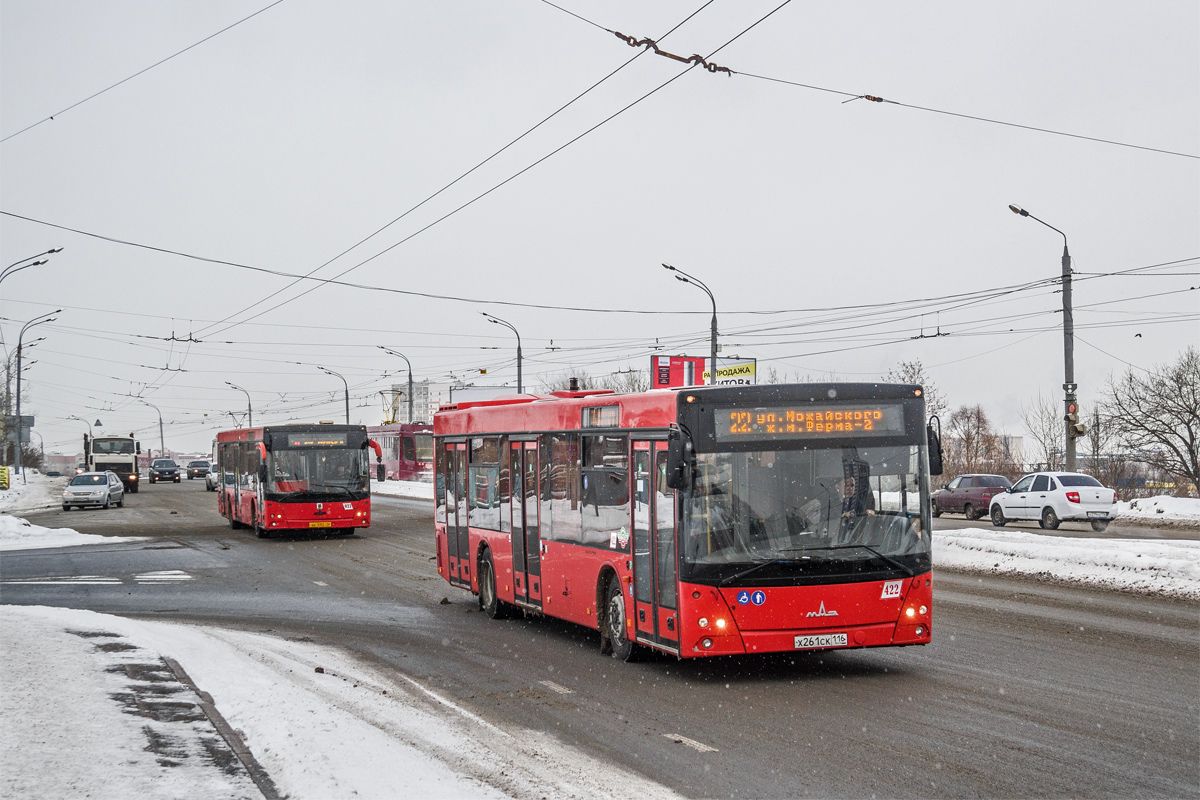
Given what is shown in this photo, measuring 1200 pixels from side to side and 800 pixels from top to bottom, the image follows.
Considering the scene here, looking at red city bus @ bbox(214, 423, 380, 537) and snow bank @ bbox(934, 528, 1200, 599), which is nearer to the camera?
snow bank @ bbox(934, 528, 1200, 599)

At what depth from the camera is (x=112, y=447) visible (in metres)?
A: 79.2

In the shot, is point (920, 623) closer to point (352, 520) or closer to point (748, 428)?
point (748, 428)

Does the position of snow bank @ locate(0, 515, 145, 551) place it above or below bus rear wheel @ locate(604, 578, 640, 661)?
below

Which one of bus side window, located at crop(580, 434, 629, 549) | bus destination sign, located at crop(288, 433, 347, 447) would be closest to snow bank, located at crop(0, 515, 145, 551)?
bus destination sign, located at crop(288, 433, 347, 447)

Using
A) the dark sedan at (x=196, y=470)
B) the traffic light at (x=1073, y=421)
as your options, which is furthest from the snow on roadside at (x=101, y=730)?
the dark sedan at (x=196, y=470)

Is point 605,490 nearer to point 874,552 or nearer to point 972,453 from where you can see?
point 874,552

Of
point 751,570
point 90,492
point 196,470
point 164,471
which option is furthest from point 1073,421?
point 196,470

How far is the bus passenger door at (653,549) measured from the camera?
11.5 metres

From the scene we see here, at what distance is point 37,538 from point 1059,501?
27.0 metres

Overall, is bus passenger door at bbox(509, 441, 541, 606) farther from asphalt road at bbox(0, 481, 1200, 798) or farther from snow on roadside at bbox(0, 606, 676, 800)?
snow on roadside at bbox(0, 606, 676, 800)

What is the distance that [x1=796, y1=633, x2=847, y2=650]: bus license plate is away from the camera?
1119cm

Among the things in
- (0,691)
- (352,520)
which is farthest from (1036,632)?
(352,520)

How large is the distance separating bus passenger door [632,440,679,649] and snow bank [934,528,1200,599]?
9.47 meters

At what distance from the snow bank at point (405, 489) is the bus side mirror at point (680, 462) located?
49.9 meters
